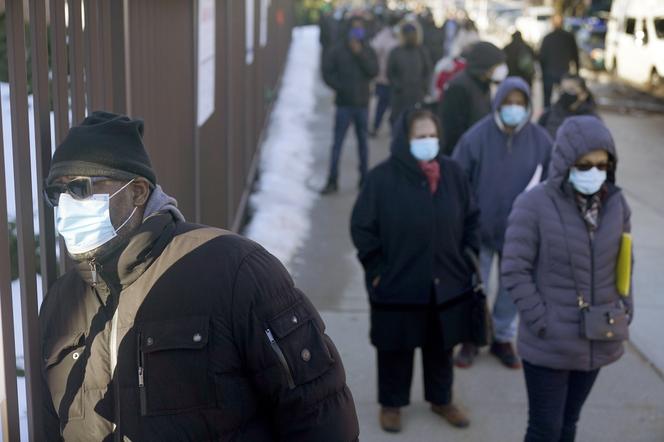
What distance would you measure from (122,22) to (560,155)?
182 centimetres

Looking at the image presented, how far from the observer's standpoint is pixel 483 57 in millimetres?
6520

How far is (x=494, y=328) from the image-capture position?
5.57 metres

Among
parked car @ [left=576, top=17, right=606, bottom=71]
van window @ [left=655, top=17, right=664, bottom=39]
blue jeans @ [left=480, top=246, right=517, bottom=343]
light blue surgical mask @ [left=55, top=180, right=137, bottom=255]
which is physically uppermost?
light blue surgical mask @ [left=55, top=180, right=137, bottom=255]

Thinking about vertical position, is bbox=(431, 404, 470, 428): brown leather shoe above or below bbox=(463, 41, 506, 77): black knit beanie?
below

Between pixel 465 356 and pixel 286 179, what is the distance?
16.8ft

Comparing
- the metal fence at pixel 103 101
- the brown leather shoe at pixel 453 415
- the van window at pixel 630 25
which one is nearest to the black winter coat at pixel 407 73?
the metal fence at pixel 103 101

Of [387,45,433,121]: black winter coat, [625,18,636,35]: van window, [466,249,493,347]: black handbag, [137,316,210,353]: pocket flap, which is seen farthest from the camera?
[625,18,636,35]: van window

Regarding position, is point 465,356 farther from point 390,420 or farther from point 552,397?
point 552,397

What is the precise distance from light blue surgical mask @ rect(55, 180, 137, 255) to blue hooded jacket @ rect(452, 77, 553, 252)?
3.57m

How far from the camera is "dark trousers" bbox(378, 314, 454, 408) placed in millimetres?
4637

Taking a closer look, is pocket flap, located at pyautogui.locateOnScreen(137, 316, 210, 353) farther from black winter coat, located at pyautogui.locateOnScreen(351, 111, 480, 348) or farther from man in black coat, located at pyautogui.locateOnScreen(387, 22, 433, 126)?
man in black coat, located at pyautogui.locateOnScreen(387, 22, 433, 126)

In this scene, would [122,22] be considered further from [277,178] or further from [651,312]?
[277,178]

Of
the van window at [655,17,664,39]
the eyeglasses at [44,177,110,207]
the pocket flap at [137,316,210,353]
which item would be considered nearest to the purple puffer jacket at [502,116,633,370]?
the pocket flap at [137,316,210,353]

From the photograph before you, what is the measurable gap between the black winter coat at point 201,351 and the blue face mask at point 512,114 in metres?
3.46
